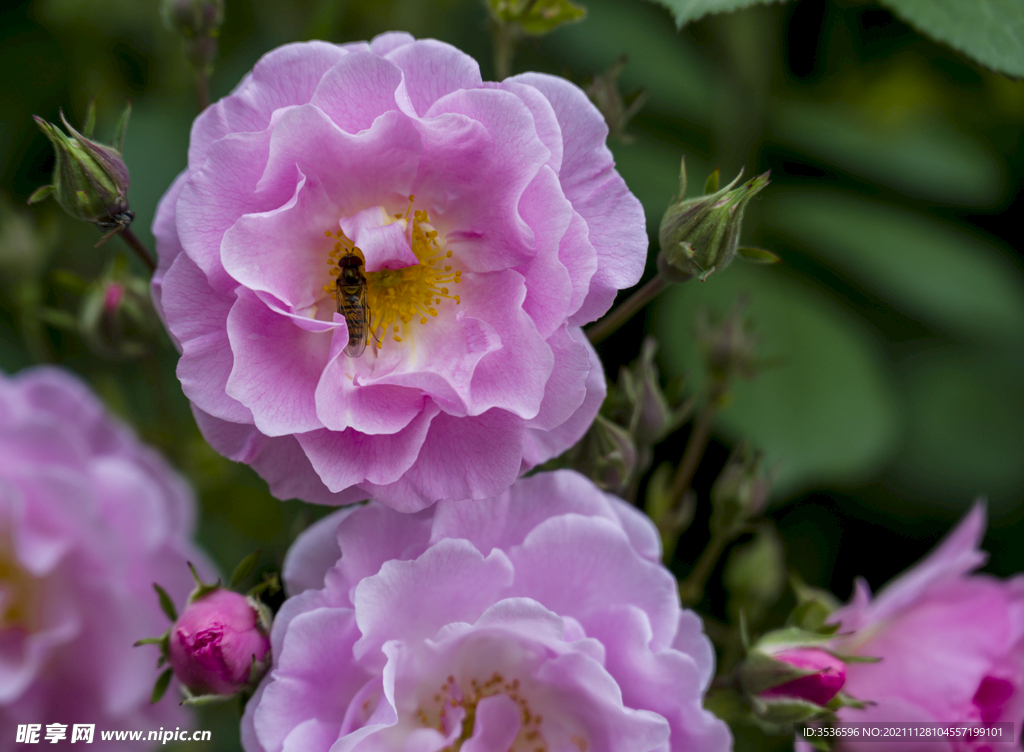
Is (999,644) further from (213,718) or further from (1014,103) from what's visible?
(1014,103)

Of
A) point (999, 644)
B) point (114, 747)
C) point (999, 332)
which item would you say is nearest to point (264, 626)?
point (114, 747)

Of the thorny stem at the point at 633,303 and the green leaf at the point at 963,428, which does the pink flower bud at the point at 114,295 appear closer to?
the thorny stem at the point at 633,303

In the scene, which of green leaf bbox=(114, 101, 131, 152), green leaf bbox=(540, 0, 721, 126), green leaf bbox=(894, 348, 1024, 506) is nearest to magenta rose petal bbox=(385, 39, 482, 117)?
green leaf bbox=(114, 101, 131, 152)

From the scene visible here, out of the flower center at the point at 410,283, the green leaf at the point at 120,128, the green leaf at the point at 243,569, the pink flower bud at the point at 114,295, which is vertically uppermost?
the green leaf at the point at 120,128

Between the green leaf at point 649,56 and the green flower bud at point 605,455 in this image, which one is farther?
the green leaf at point 649,56

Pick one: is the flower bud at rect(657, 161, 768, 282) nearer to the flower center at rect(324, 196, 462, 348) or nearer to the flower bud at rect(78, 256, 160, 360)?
the flower center at rect(324, 196, 462, 348)

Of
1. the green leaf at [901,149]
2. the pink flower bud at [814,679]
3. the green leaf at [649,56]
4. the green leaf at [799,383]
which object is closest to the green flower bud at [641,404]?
the pink flower bud at [814,679]

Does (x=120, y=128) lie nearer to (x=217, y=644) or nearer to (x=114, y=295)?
(x=114, y=295)
